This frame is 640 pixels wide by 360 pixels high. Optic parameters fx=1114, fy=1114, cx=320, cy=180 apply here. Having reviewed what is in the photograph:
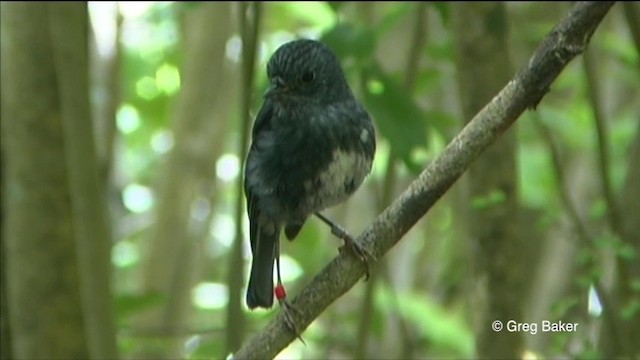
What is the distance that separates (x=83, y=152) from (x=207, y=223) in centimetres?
230

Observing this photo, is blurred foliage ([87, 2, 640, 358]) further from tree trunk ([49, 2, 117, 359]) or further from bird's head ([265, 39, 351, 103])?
bird's head ([265, 39, 351, 103])

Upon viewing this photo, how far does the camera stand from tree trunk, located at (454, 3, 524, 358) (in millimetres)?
2596

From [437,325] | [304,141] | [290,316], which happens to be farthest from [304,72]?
[437,325]

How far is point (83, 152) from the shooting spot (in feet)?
7.80

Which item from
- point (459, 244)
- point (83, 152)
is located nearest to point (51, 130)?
point (83, 152)

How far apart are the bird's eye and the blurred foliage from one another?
497mm

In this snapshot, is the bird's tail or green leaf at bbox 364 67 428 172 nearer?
the bird's tail

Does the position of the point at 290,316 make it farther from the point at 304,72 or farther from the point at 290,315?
the point at 304,72

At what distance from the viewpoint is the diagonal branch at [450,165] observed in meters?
1.57

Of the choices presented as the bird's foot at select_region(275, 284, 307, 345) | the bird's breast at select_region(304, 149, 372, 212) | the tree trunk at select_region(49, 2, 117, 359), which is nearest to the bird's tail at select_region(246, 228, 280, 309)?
the bird's breast at select_region(304, 149, 372, 212)

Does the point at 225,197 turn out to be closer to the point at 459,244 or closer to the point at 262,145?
the point at 459,244

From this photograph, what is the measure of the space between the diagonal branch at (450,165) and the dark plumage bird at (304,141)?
251 millimetres

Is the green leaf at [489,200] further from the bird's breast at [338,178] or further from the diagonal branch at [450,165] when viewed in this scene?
the diagonal branch at [450,165]

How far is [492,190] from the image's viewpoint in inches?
104
